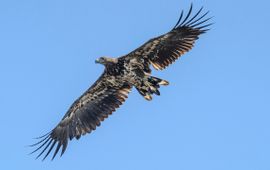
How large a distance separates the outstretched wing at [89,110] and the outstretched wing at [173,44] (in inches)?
47.4

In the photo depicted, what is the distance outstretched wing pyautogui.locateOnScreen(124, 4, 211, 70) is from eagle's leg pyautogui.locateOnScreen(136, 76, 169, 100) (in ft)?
2.43

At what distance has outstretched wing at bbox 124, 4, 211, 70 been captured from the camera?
28000 mm

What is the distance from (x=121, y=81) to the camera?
28250 millimetres

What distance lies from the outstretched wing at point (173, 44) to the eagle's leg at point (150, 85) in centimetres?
74

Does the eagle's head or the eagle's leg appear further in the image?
the eagle's head

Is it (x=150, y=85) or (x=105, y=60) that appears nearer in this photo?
(x=150, y=85)

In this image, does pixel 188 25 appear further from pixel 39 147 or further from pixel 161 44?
pixel 39 147

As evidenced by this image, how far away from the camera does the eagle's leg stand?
1079 inches

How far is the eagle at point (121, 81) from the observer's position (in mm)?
27688

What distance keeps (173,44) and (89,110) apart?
3.34 m

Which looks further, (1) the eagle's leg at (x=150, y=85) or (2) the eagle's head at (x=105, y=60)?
(2) the eagle's head at (x=105, y=60)

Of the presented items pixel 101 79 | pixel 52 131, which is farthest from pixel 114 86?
pixel 52 131

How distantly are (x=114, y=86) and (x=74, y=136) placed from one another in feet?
6.52

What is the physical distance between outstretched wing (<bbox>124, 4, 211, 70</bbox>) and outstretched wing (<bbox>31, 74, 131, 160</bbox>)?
1.20m
